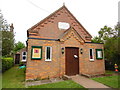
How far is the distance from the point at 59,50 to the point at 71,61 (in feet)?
5.66

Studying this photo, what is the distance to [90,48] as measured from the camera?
9.31 m

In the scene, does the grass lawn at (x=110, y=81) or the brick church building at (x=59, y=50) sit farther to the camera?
the brick church building at (x=59, y=50)

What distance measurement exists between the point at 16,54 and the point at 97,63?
2306 cm

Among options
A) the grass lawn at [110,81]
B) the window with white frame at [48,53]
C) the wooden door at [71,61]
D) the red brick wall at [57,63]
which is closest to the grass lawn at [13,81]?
the red brick wall at [57,63]

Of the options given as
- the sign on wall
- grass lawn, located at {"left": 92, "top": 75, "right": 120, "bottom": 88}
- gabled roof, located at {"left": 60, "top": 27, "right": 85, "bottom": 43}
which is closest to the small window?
gabled roof, located at {"left": 60, "top": 27, "right": 85, "bottom": 43}

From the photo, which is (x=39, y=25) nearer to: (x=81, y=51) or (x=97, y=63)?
(x=81, y=51)

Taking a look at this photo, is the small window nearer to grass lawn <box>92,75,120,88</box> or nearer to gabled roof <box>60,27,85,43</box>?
gabled roof <box>60,27,85,43</box>

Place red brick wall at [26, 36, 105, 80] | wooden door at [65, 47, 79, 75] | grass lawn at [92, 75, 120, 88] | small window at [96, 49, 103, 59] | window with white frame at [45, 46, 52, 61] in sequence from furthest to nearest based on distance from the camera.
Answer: small window at [96, 49, 103, 59], wooden door at [65, 47, 79, 75], window with white frame at [45, 46, 52, 61], red brick wall at [26, 36, 105, 80], grass lawn at [92, 75, 120, 88]

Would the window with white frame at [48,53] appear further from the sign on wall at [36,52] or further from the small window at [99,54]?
the small window at [99,54]

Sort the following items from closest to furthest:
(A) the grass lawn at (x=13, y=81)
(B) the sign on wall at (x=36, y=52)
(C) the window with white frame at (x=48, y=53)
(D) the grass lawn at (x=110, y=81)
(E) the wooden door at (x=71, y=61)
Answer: (D) the grass lawn at (x=110, y=81), (A) the grass lawn at (x=13, y=81), (B) the sign on wall at (x=36, y=52), (C) the window with white frame at (x=48, y=53), (E) the wooden door at (x=71, y=61)

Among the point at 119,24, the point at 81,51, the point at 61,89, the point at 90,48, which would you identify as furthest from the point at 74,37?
the point at 119,24

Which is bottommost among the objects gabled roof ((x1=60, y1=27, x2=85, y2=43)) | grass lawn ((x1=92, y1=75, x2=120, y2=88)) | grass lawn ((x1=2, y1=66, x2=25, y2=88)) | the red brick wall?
grass lawn ((x1=2, y1=66, x2=25, y2=88))

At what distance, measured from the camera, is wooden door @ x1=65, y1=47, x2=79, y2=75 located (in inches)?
320

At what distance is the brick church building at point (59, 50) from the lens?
7.18 metres
